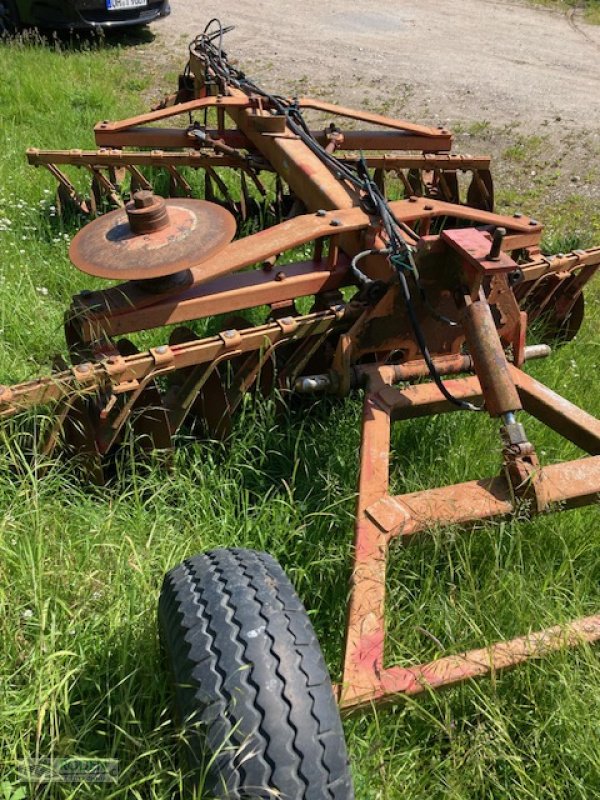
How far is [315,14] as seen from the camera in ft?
37.7

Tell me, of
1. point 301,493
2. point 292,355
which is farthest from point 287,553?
point 292,355

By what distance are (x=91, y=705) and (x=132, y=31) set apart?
10.1m

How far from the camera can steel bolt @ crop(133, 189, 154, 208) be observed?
2324 mm

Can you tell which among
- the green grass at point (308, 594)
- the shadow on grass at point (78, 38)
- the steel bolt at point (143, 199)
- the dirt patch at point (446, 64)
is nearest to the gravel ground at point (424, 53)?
the dirt patch at point (446, 64)

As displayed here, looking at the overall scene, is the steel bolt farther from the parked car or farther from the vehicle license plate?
the vehicle license plate

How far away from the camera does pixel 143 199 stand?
233cm

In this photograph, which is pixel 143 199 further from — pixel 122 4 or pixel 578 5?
pixel 578 5

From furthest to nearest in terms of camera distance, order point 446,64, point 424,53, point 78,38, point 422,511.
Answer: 1. point 424,53
2. point 446,64
3. point 78,38
4. point 422,511

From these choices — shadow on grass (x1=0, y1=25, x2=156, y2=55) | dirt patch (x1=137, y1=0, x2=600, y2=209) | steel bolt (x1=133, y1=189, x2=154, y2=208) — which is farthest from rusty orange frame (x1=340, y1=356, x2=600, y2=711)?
shadow on grass (x1=0, y1=25, x2=156, y2=55)

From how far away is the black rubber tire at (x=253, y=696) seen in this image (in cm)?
145

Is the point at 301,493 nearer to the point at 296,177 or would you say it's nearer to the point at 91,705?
the point at 91,705

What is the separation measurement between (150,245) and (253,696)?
1.49 meters

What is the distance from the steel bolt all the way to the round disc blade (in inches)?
3.9

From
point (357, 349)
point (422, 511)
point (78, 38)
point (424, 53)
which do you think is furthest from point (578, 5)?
point (422, 511)
